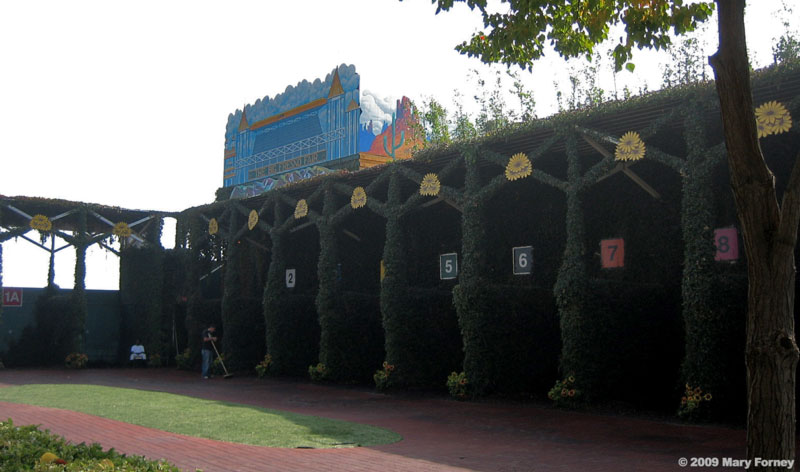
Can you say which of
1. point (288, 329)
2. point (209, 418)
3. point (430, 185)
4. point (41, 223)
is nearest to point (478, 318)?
point (430, 185)

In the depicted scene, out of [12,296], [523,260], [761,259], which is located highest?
[523,260]

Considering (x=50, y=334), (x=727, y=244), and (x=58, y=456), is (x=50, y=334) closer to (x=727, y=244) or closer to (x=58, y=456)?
(x=58, y=456)

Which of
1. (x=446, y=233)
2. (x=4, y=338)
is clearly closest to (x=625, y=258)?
(x=446, y=233)

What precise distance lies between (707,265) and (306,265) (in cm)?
1293

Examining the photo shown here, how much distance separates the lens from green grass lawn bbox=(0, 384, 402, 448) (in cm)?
939

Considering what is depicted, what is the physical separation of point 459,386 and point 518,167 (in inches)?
178

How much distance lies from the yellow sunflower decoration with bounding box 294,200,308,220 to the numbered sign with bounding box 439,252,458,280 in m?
3.89

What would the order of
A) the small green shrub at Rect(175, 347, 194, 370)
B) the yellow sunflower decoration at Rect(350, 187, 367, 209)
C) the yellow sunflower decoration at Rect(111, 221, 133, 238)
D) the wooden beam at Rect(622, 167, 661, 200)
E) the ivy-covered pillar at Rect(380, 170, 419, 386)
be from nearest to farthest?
the wooden beam at Rect(622, 167, 661, 200) < the ivy-covered pillar at Rect(380, 170, 419, 386) < the yellow sunflower decoration at Rect(350, 187, 367, 209) < the small green shrub at Rect(175, 347, 194, 370) < the yellow sunflower decoration at Rect(111, 221, 133, 238)

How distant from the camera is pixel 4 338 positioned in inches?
905

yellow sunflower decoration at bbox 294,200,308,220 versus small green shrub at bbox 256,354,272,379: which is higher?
yellow sunflower decoration at bbox 294,200,308,220

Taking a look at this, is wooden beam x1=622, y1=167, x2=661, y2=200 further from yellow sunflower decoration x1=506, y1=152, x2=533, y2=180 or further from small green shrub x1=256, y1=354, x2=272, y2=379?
small green shrub x1=256, y1=354, x2=272, y2=379

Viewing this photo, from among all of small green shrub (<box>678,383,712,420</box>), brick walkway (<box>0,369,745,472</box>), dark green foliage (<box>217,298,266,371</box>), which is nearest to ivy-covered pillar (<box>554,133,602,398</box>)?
brick walkway (<box>0,369,745,472</box>)

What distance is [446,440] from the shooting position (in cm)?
989

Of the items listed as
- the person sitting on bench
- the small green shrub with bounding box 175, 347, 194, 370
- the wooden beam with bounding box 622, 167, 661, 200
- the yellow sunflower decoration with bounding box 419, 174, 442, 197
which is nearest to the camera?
the wooden beam with bounding box 622, 167, 661, 200
